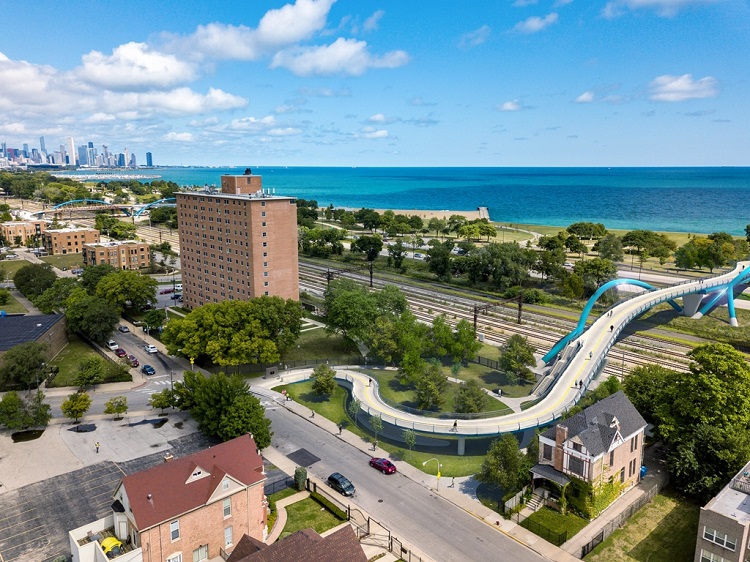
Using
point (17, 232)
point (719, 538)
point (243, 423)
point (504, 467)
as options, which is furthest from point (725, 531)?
point (17, 232)

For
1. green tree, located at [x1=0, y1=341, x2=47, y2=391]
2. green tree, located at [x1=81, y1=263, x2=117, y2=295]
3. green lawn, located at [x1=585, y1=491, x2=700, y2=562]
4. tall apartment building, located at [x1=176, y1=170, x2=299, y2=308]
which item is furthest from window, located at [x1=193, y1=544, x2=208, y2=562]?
green tree, located at [x1=81, y1=263, x2=117, y2=295]

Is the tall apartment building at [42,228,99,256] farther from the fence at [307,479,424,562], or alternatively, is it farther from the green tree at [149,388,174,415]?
the fence at [307,479,424,562]

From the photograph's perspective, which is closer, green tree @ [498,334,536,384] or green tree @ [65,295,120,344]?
green tree @ [498,334,536,384]

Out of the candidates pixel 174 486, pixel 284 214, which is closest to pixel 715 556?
pixel 174 486

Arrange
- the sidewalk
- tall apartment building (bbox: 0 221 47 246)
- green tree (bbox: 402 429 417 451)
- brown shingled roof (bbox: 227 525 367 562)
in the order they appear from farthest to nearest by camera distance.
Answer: tall apartment building (bbox: 0 221 47 246)
green tree (bbox: 402 429 417 451)
the sidewalk
brown shingled roof (bbox: 227 525 367 562)

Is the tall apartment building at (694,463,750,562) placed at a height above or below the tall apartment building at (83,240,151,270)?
below

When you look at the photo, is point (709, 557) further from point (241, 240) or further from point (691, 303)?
point (691, 303)

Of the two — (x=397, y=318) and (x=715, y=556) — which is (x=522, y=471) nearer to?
(x=715, y=556)
